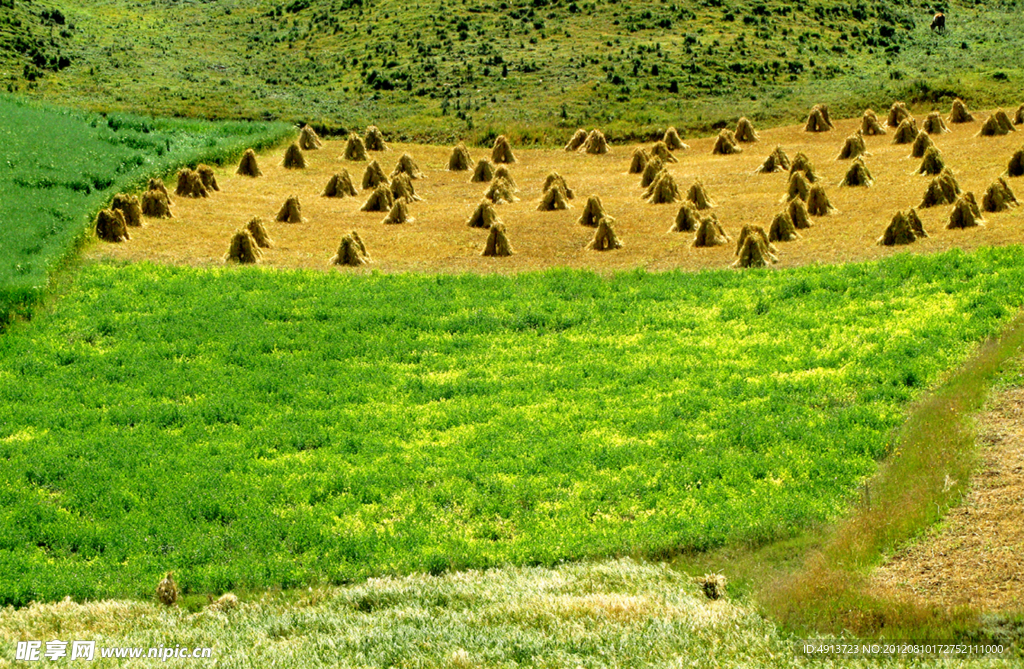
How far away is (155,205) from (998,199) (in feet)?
75.1

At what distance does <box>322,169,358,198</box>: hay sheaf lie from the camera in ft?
130

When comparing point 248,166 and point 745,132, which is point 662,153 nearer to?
point 745,132

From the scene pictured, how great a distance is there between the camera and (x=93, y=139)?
42.6m

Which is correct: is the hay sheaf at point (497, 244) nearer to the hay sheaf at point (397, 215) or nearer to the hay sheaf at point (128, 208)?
the hay sheaf at point (397, 215)

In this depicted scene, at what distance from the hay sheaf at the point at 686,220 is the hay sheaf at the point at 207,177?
51.7 ft

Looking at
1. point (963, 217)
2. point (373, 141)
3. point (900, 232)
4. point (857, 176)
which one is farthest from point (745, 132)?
point (900, 232)

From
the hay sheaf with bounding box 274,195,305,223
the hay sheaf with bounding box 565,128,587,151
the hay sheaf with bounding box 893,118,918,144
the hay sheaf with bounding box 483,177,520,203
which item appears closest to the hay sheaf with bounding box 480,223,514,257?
the hay sheaf with bounding box 483,177,520,203

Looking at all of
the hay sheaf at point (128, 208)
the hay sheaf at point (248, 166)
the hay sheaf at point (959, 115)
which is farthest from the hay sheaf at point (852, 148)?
the hay sheaf at point (128, 208)

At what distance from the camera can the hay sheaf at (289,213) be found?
35.2 meters

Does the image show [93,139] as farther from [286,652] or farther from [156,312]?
[286,652]

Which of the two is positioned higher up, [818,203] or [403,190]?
[818,203]

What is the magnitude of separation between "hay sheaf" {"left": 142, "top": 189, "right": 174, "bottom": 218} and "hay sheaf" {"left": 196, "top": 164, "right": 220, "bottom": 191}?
385cm

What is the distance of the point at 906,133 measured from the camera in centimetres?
4316

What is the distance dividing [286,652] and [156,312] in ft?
45.3
